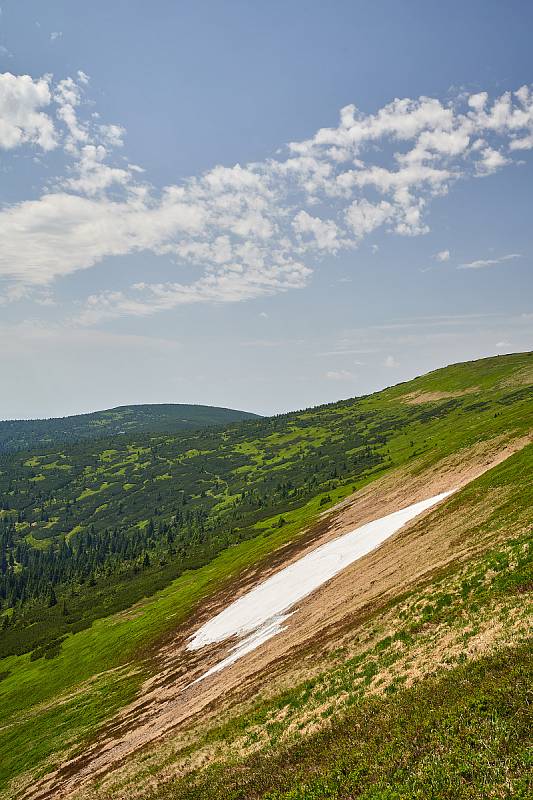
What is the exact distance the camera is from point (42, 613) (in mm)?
147125

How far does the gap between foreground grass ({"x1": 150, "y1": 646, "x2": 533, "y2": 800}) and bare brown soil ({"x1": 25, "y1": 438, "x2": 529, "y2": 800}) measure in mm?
12221

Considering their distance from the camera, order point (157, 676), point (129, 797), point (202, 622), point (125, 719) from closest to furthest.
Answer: point (129, 797) < point (125, 719) < point (157, 676) < point (202, 622)

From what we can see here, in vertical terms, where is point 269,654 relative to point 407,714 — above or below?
below

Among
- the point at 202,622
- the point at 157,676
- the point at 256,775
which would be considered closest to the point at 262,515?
the point at 202,622

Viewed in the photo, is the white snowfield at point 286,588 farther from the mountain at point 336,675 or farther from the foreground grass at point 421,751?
the foreground grass at point 421,751

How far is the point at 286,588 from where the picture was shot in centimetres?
6100

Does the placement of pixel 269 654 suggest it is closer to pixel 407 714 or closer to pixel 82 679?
pixel 407 714

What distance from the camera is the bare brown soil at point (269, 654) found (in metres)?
33.8

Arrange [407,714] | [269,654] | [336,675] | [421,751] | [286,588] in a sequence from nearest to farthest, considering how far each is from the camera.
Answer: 1. [421,751]
2. [407,714]
3. [336,675]
4. [269,654]
5. [286,588]

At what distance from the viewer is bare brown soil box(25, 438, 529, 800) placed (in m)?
33.8

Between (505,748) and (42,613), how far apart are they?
167 m

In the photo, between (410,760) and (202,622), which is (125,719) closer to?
(202,622)

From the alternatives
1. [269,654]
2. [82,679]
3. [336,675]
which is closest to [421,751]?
[336,675]

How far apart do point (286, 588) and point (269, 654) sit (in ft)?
70.6
